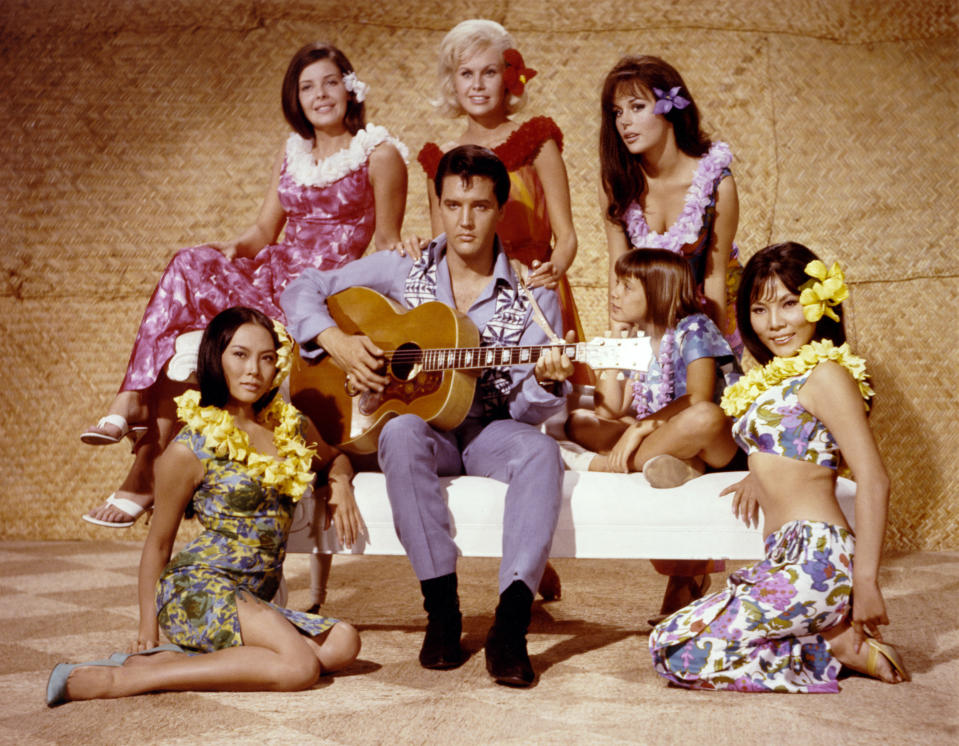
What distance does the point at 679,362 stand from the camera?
118 inches

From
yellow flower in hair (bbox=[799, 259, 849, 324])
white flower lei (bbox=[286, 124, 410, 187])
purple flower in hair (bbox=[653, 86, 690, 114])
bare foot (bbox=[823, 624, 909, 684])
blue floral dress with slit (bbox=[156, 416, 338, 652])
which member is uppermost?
purple flower in hair (bbox=[653, 86, 690, 114])

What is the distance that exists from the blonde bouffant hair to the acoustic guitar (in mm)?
995

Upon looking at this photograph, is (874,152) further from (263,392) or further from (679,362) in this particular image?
(263,392)

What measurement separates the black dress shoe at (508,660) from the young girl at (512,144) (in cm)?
146

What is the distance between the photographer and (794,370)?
2520 millimetres

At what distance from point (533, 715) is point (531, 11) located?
3.47 m

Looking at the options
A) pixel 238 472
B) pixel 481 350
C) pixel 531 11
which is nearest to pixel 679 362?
pixel 481 350

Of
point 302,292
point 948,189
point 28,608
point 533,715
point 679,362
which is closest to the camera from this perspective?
point 533,715

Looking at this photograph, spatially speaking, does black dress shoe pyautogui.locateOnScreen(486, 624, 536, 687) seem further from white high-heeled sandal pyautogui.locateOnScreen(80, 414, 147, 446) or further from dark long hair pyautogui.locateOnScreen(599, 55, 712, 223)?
dark long hair pyautogui.locateOnScreen(599, 55, 712, 223)

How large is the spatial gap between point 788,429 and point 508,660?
81cm

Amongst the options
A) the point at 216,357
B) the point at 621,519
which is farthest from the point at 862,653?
the point at 216,357

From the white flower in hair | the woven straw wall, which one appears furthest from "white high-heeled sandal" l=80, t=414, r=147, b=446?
the woven straw wall

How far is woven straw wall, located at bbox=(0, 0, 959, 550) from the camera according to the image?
15.3ft

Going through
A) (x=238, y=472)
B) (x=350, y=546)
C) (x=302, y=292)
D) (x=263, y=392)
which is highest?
(x=302, y=292)
